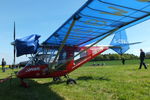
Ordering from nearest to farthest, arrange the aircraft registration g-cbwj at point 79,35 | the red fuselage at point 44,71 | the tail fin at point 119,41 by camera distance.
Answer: the aircraft registration g-cbwj at point 79,35
the red fuselage at point 44,71
the tail fin at point 119,41

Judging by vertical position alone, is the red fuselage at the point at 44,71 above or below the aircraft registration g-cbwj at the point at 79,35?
below

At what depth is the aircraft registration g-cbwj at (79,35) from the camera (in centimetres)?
489

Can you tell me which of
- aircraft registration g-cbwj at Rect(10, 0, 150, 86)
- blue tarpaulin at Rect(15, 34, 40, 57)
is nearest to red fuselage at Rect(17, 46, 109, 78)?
aircraft registration g-cbwj at Rect(10, 0, 150, 86)

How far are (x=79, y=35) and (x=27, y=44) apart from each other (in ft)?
7.55

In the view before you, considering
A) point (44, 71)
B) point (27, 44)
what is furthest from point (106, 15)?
point (44, 71)

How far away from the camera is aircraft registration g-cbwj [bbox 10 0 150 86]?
4895 mm

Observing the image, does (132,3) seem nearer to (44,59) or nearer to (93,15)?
(93,15)

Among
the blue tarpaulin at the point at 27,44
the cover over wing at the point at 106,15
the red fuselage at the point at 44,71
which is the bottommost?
the red fuselage at the point at 44,71

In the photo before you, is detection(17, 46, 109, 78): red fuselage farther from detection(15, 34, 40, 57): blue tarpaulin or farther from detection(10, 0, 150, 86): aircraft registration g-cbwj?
detection(15, 34, 40, 57): blue tarpaulin

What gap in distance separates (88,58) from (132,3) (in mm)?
6024

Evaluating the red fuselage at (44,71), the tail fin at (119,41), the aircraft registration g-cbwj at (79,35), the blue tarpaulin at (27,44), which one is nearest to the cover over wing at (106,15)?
the aircraft registration g-cbwj at (79,35)

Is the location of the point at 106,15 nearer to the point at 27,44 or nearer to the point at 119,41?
the point at 27,44

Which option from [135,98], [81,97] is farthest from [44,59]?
[135,98]

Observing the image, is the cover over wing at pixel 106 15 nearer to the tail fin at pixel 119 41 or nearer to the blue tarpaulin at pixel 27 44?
the blue tarpaulin at pixel 27 44
